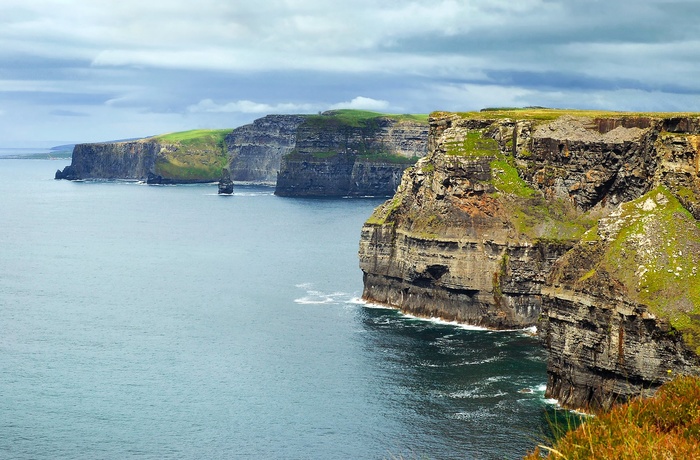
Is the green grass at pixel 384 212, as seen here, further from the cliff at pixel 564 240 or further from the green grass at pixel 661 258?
the green grass at pixel 661 258

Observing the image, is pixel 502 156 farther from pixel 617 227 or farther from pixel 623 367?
pixel 623 367

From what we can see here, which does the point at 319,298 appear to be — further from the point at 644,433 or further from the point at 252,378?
the point at 644,433

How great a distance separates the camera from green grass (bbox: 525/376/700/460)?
34688mm

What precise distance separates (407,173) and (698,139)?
57.7 meters

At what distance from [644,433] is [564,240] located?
97.8 metres

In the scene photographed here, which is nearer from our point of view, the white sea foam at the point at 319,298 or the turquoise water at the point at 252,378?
the turquoise water at the point at 252,378

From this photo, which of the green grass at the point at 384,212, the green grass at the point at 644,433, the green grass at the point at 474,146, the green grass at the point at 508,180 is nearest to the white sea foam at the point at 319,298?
the green grass at the point at 384,212

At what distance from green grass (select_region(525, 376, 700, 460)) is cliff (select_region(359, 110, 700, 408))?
4483cm

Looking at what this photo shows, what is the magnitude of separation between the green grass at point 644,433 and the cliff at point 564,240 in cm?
4483

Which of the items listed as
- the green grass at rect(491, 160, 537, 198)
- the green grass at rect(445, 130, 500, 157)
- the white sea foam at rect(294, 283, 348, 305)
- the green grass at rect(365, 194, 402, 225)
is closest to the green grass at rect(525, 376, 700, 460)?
the green grass at rect(491, 160, 537, 198)

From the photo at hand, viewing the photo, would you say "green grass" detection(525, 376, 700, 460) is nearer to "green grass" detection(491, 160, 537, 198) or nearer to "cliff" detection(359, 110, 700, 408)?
"cliff" detection(359, 110, 700, 408)

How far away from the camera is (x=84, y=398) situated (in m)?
102

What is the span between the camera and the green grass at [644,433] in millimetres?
34688

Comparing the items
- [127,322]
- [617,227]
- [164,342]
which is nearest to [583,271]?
[617,227]
